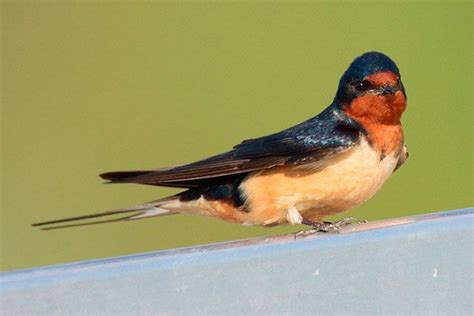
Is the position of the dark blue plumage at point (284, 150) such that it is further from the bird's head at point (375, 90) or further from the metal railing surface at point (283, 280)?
the metal railing surface at point (283, 280)

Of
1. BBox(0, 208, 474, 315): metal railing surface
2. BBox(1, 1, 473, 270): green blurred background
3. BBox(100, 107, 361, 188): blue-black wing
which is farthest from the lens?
BBox(1, 1, 473, 270): green blurred background

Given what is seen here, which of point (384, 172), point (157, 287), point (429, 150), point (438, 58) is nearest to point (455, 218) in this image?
point (157, 287)

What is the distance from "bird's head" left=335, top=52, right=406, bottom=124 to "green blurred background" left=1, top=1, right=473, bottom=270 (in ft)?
4.82

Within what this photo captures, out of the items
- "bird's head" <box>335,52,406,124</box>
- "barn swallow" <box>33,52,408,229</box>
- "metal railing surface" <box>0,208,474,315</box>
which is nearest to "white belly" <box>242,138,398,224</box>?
"barn swallow" <box>33,52,408,229</box>

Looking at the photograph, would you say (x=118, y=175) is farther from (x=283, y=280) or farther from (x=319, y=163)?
(x=283, y=280)

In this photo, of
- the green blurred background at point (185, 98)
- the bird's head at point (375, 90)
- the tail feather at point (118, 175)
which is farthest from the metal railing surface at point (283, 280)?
the green blurred background at point (185, 98)

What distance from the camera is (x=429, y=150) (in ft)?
14.2

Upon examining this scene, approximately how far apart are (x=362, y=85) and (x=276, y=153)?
28 cm

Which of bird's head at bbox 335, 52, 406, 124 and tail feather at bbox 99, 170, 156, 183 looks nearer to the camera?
tail feather at bbox 99, 170, 156, 183

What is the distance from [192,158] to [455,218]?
3.34 meters

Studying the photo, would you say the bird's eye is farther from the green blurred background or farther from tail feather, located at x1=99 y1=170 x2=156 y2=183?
the green blurred background

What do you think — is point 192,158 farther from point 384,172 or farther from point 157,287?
point 157,287

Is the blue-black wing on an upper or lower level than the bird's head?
lower

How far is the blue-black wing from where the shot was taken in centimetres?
245
